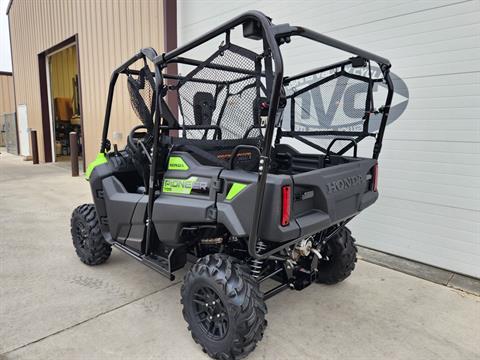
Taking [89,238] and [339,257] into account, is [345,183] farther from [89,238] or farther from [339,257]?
[89,238]

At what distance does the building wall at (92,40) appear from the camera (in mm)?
Answer: 6781

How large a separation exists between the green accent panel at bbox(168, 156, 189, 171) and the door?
12.1m

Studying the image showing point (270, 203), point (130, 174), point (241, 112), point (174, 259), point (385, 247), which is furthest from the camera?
point (385, 247)

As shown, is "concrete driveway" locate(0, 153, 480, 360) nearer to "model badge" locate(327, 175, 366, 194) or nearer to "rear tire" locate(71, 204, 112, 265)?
"rear tire" locate(71, 204, 112, 265)

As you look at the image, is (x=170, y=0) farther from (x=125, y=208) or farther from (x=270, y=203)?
(x=270, y=203)

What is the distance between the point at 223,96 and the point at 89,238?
5.74ft

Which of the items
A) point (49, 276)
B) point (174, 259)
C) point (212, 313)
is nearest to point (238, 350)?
point (212, 313)

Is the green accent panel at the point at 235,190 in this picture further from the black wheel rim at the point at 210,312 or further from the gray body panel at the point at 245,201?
the black wheel rim at the point at 210,312

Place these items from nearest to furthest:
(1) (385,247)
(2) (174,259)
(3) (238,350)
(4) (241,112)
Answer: (3) (238,350), (4) (241,112), (2) (174,259), (1) (385,247)

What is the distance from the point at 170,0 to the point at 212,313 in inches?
211

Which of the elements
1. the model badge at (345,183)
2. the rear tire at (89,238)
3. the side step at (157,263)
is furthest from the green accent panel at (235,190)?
the rear tire at (89,238)

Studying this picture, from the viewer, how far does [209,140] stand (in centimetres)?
254

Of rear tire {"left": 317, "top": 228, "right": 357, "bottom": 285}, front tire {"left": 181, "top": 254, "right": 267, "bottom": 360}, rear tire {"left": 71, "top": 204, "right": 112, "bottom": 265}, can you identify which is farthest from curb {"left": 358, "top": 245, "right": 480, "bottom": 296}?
rear tire {"left": 71, "top": 204, "right": 112, "bottom": 265}

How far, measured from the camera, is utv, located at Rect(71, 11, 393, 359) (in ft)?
6.17
